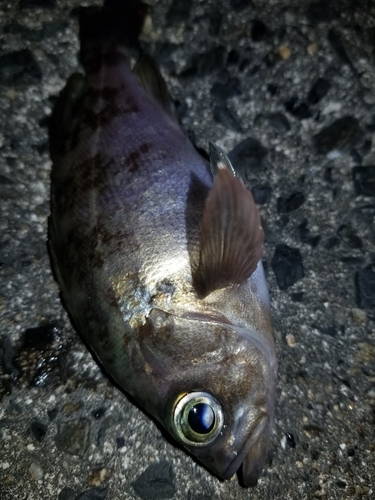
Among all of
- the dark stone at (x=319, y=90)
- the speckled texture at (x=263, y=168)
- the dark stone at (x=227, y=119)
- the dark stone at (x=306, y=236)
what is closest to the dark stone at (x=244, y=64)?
the speckled texture at (x=263, y=168)

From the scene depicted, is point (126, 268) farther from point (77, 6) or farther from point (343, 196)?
point (77, 6)

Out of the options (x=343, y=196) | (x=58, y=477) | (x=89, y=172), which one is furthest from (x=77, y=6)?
(x=58, y=477)

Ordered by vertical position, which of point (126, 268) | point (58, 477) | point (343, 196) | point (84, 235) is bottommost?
point (58, 477)

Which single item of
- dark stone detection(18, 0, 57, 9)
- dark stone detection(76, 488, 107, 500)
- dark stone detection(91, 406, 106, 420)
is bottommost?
dark stone detection(76, 488, 107, 500)

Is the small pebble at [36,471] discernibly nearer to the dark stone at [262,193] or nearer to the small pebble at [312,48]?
the dark stone at [262,193]

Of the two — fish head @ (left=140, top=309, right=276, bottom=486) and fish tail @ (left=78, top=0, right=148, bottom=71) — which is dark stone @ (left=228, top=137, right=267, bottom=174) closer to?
fish tail @ (left=78, top=0, right=148, bottom=71)

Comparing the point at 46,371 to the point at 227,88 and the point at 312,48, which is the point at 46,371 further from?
the point at 312,48

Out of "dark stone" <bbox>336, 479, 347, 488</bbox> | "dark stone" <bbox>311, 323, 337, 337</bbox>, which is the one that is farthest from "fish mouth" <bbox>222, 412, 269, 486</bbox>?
"dark stone" <bbox>311, 323, 337, 337</bbox>
